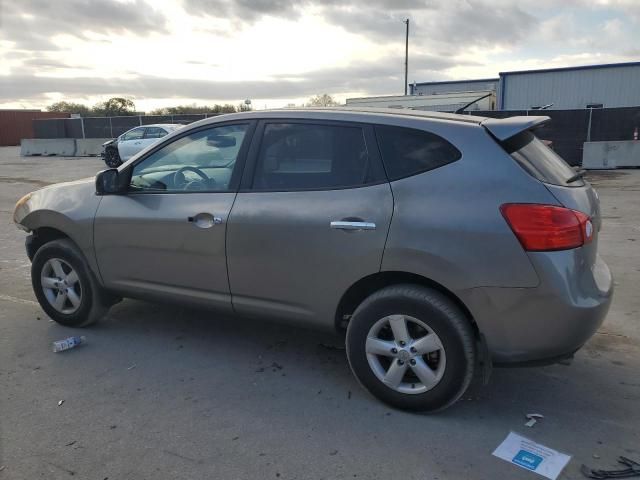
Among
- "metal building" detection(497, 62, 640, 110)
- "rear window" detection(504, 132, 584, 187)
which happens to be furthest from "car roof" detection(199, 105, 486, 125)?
"metal building" detection(497, 62, 640, 110)

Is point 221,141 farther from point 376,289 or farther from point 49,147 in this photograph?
point 49,147

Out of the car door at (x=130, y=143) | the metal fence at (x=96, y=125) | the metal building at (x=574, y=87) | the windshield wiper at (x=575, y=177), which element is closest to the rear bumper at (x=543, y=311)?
the windshield wiper at (x=575, y=177)

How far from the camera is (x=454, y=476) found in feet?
8.68

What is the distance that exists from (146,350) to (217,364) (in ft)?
2.10

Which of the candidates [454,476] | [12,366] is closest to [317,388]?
[454,476]

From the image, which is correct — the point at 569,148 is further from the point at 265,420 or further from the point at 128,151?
the point at 265,420

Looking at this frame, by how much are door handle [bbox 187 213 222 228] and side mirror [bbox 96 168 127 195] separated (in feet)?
2.35

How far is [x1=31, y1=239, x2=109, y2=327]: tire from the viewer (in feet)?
14.3

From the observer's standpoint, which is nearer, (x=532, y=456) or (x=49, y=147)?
(x=532, y=456)

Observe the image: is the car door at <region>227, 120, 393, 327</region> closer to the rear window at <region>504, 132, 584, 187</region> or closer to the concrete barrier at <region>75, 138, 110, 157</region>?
the rear window at <region>504, 132, 584, 187</region>

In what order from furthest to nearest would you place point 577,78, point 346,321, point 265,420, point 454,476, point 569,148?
point 577,78, point 569,148, point 346,321, point 265,420, point 454,476

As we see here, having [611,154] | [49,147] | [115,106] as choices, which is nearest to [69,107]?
[115,106]

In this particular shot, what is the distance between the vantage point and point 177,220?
377 centimetres

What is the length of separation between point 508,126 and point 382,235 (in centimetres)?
93
